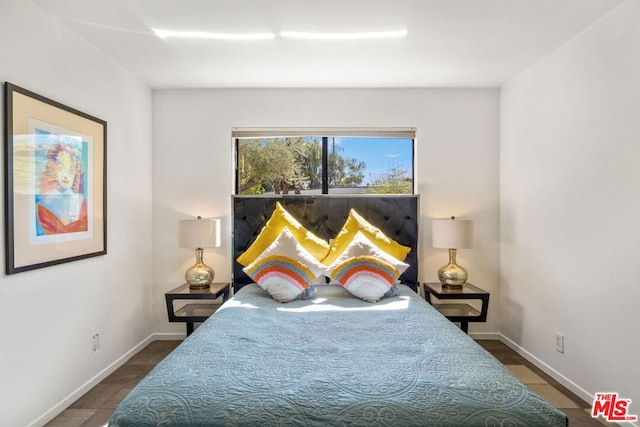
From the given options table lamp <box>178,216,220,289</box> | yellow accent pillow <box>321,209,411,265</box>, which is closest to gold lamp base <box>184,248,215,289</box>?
table lamp <box>178,216,220,289</box>

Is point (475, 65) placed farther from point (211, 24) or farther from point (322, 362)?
point (322, 362)

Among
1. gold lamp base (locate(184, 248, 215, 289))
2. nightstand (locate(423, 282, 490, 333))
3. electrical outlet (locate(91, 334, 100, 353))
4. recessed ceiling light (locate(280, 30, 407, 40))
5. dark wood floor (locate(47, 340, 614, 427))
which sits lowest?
dark wood floor (locate(47, 340, 614, 427))

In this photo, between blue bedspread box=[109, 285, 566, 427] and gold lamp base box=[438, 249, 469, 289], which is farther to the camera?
gold lamp base box=[438, 249, 469, 289]

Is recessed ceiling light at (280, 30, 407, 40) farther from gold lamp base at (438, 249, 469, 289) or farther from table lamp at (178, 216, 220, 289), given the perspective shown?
gold lamp base at (438, 249, 469, 289)

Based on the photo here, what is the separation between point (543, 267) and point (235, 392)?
2671 mm

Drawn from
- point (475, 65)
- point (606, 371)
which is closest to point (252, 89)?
point (475, 65)

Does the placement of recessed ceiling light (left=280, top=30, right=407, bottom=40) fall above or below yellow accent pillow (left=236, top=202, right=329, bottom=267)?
above

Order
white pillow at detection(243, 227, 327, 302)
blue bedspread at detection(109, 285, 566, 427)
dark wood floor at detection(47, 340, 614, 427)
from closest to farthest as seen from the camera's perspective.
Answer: blue bedspread at detection(109, 285, 566, 427)
dark wood floor at detection(47, 340, 614, 427)
white pillow at detection(243, 227, 327, 302)

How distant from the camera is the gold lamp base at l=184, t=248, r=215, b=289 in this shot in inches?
134

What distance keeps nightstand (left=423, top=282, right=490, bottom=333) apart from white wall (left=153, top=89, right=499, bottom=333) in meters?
0.34

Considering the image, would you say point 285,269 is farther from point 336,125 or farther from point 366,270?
point 336,125

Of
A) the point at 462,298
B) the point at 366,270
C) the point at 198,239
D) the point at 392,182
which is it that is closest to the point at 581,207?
the point at 462,298

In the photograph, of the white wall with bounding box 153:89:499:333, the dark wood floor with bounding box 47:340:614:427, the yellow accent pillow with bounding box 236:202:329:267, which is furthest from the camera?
the white wall with bounding box 153:89:499:333

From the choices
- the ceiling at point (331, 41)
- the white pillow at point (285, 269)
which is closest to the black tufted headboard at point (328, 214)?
the white pillow at point (285, 269)
